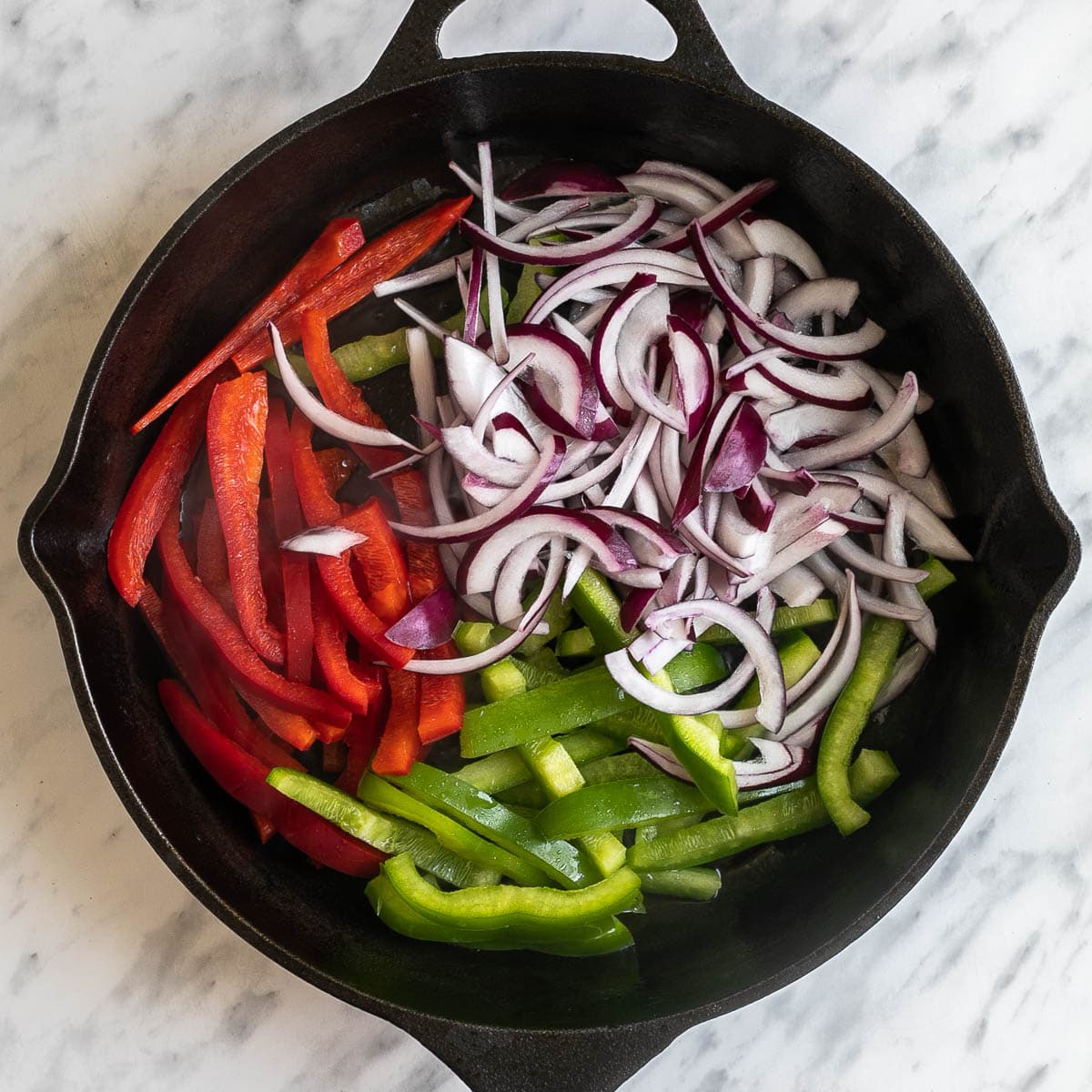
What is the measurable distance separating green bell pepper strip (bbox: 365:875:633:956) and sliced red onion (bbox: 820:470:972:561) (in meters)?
0.76

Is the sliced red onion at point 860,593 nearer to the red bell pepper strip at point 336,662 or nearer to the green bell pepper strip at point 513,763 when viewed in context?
the green bell pepper strip at point 513,763

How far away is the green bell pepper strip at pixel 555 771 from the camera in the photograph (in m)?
1.63

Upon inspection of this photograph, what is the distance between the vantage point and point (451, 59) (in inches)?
61.5

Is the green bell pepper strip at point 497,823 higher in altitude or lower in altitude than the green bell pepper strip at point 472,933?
higher

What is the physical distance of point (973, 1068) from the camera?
179 cm

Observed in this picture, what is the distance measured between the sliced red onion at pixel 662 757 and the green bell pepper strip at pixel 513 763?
42 millimetres

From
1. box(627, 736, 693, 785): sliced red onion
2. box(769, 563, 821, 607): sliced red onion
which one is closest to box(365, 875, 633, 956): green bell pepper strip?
box(627, 736, 693, 785): sliced red onion

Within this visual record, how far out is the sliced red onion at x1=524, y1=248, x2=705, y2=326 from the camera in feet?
5.48

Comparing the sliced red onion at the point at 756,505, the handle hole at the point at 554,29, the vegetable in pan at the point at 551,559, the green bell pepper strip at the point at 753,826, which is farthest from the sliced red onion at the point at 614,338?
the green bell pepper strip at the point at 753,826

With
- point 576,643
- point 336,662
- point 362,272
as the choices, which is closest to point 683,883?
point 576,643

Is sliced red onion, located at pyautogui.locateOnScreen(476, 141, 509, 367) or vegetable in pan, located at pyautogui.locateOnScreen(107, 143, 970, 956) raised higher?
sliced red onion, located at pyautogui.locateOnScreen(476, 141, 509, 367)

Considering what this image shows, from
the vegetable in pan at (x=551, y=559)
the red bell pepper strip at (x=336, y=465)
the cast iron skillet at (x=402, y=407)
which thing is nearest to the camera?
the cast iron skillet at (x=402, y=407)

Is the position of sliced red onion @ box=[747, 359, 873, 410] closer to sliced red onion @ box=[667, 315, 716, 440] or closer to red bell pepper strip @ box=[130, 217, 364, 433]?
sliced red onion @ box=[667, 315, 716, 440]

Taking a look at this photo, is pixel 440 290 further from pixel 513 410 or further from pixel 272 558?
pixel 272 558
